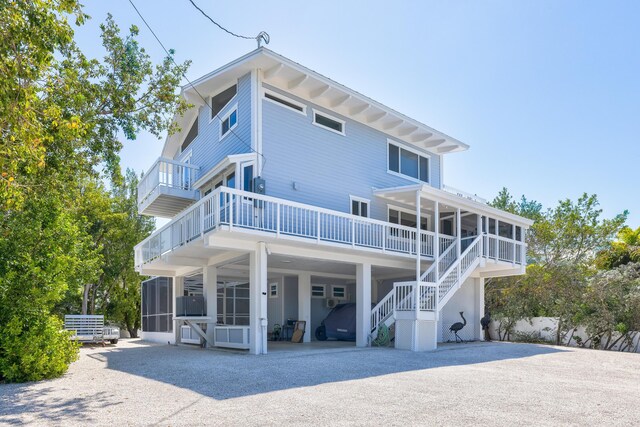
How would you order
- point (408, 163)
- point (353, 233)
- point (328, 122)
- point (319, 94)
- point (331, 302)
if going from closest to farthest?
point (353, 233) → point (319, 94) → point (328, 122) → point (408, 163) → point (331, 302)

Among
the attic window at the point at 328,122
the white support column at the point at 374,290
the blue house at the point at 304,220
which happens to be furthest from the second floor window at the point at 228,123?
the white support column at the point at 374,290

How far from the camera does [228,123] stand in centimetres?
1634

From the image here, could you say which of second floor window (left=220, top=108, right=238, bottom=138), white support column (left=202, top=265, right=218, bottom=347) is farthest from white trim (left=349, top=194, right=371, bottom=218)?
white support column (left=202, top=265, right=218, bottom=347)

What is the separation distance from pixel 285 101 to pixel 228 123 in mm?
2115

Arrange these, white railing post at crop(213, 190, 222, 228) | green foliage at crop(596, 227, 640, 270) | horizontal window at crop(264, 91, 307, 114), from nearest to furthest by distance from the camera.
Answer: white railing post at crop(213, 190, 222, 228), horizontal window at crop(264, 91, 307, 114), green foliage at crop(596, 227, 640, 270)

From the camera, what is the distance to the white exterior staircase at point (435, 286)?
14.9m

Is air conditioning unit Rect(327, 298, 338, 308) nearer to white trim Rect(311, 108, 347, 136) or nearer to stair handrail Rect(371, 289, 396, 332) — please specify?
stair handrail Rect(371, 289, 396, 332)

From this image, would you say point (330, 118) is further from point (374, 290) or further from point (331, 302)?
point (331, 302)

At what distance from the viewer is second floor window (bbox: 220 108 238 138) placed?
15.8 meters

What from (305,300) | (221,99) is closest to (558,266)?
(305,300)

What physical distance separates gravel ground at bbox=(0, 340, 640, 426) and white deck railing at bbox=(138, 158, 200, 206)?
6728mm

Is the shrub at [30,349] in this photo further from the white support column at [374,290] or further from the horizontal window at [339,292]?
the white support column at [374,290]

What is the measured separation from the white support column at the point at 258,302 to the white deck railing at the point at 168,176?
5.39 m

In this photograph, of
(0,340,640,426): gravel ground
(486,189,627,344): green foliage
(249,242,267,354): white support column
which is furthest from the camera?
(486,189,627,344): green foliage
